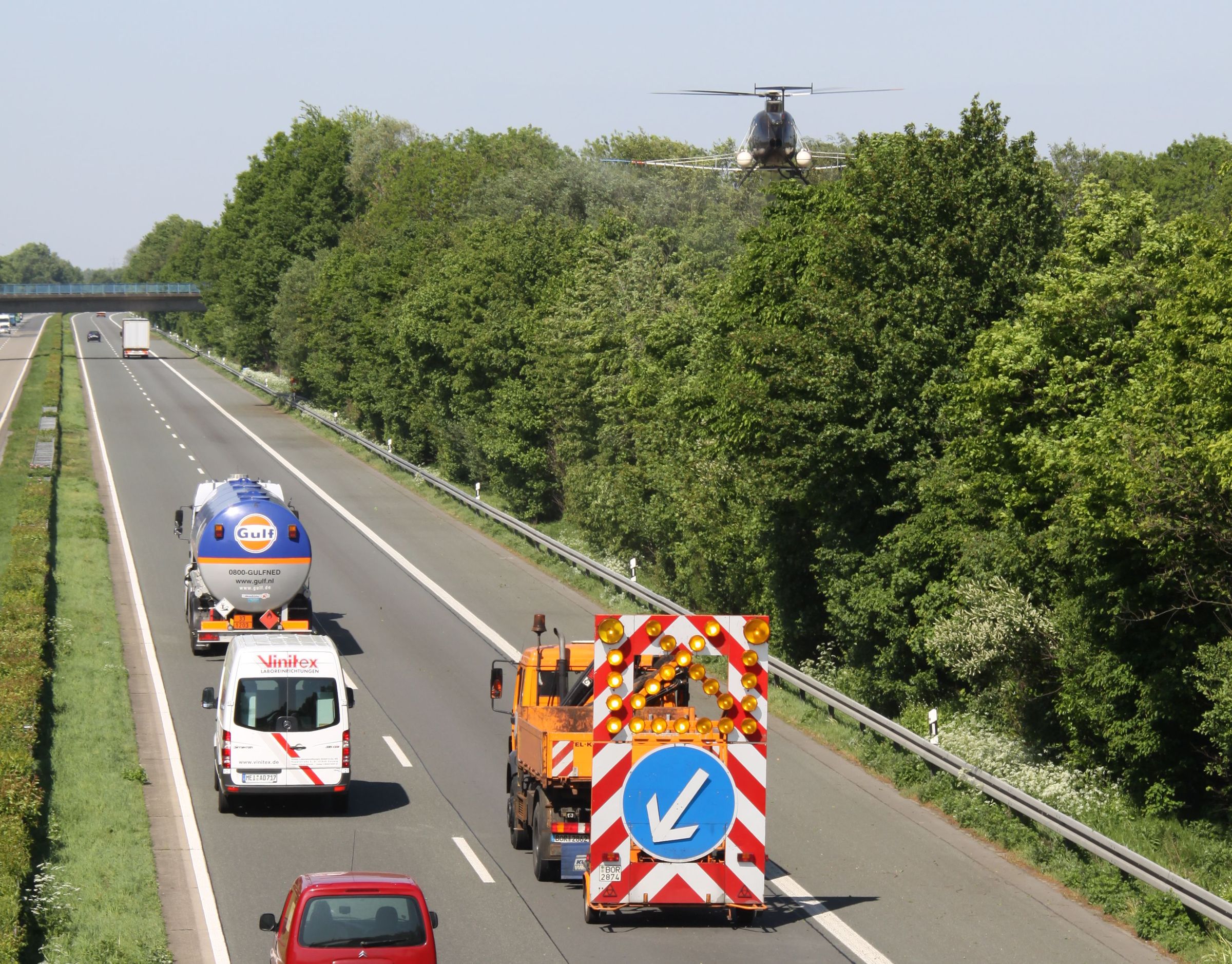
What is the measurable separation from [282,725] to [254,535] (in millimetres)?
10965

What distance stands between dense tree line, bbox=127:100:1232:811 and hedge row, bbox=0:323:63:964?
13536 mm

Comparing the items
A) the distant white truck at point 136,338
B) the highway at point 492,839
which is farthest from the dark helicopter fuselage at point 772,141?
the distant white truck at point 136,338

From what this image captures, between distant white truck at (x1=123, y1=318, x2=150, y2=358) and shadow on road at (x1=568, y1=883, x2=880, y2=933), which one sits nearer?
shadow on road at (x1=568, y1=883, x2=880, y2=933)

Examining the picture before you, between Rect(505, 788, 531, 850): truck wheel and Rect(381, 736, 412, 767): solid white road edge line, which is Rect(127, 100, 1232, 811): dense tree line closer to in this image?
Rect(505, 788, 531, 850): truck wheel

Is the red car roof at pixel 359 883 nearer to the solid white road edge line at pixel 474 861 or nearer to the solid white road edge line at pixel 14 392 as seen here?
the solid white road edge line at pixel 474 861

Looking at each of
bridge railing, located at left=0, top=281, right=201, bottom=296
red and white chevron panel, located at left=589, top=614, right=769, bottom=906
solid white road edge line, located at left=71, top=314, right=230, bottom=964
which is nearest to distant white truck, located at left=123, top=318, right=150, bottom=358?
bridge railing, located at left=0, top=281, right=201, bottom=296

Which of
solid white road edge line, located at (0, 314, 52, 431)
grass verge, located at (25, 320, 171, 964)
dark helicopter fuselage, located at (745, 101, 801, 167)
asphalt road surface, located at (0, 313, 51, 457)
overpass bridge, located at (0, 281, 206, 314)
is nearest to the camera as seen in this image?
grass verge, located at (25, 320, 171, 964)

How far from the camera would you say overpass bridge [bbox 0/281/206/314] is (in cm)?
14438

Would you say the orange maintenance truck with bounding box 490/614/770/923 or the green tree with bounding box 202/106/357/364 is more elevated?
the green tree with bounding box 202/106/357/364

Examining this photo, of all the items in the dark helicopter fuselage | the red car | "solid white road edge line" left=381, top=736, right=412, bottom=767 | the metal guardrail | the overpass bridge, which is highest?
the dark helicopter fuselage

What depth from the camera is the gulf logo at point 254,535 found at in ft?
101

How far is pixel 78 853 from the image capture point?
1784cm

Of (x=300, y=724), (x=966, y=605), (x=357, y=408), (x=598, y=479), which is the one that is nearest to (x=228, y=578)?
(x=300, y=724)

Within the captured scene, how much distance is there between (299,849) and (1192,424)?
12491 mm
